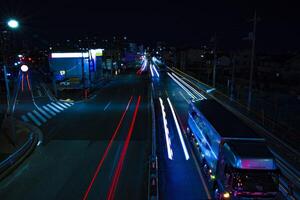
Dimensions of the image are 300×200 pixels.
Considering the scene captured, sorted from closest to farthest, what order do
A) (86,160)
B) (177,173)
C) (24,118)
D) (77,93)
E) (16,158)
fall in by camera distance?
(177,173) < (16,158) < (86,160) < (24,118) < (77,93)

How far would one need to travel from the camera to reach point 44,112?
108ft

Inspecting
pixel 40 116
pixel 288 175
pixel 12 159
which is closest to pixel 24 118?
pixel 40 116

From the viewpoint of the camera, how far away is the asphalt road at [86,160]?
602 inches

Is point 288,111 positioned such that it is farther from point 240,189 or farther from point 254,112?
point 240,189

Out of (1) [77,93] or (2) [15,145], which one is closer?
(2) [15,145]

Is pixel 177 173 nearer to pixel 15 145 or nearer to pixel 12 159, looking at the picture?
pixel 12 159

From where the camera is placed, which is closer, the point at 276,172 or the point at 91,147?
the point at 276,172

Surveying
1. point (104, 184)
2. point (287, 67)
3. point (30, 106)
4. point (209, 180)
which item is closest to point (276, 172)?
point (209, 180)

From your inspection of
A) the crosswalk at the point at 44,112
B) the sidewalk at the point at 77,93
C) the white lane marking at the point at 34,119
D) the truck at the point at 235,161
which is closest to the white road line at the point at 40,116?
the crosswalk at the point at 44,112

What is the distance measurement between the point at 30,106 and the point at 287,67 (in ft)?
191

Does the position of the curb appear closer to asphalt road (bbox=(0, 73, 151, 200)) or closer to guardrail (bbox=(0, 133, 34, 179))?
guardrail (bbox=(0, 133, 34, 179))

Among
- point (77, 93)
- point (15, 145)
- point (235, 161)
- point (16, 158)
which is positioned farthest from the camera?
point (77, 93)

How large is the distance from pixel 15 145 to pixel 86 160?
6.19m

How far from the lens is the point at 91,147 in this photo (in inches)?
851
